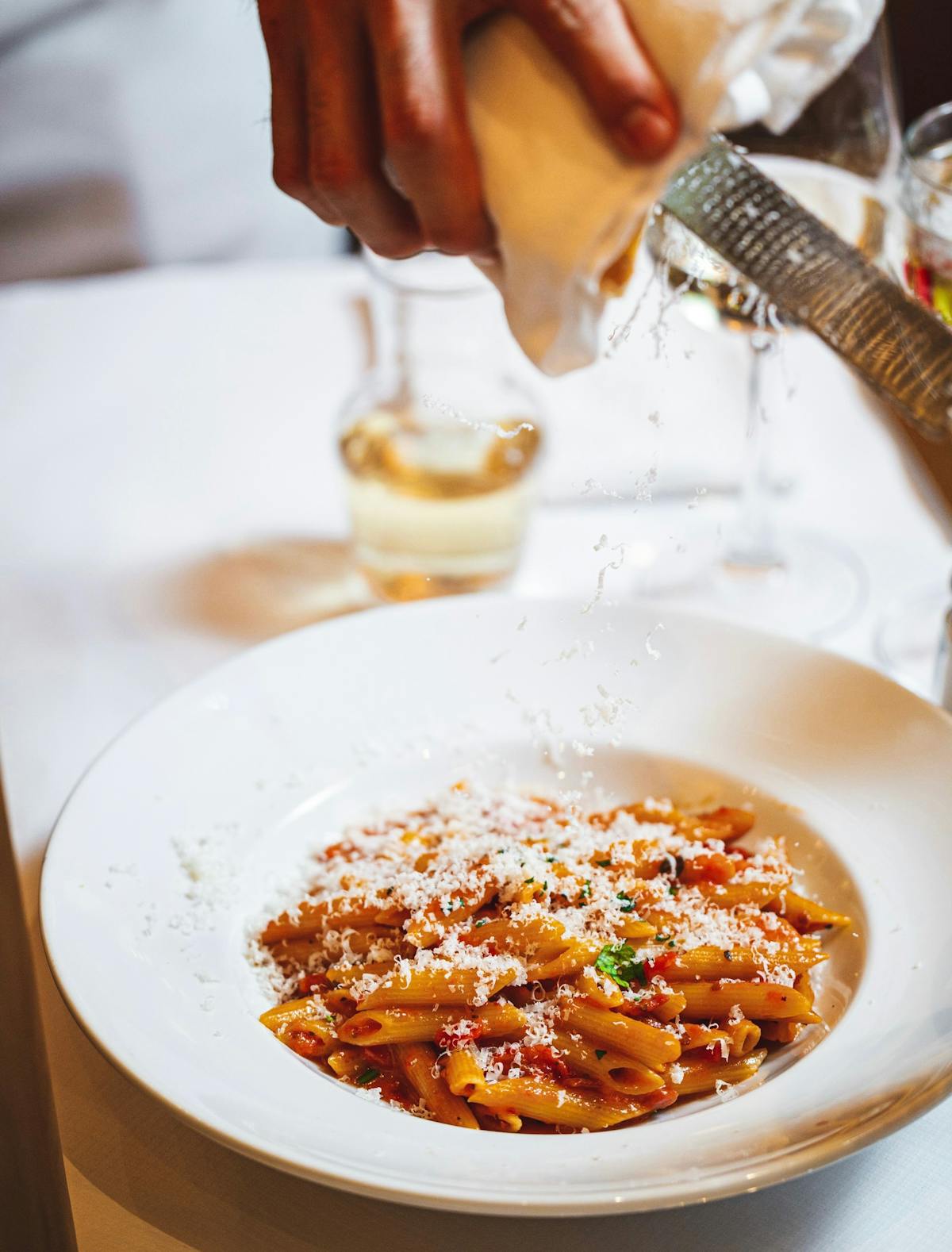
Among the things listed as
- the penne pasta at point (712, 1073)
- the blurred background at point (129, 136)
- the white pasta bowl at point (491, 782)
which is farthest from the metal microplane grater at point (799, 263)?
the blurred background at point (129, 136)

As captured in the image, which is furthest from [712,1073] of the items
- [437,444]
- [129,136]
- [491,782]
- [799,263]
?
[129,136]

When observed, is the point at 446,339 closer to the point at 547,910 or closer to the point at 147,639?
the point at 147,639

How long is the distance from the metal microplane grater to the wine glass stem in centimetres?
50

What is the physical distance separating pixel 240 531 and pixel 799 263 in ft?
2.84

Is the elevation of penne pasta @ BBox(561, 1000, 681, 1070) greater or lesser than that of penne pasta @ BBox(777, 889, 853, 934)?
greater

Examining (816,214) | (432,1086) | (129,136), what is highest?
(816,214)

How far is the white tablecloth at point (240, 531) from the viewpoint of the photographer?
2.75 feet

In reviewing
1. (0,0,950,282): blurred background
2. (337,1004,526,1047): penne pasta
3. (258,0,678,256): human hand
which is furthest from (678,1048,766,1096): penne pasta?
(0,0,950,282): blurred background

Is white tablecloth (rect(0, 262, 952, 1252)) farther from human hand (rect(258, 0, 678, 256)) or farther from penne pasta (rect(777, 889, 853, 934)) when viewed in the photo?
human hand (rect(258, 0, 678, 256))

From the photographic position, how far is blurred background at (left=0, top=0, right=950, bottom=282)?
210 centimetres

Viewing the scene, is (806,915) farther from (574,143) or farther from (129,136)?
(129,136)

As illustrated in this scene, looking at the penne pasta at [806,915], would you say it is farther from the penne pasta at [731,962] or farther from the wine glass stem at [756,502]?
the wine glass stem at [756,502]

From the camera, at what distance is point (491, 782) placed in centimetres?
124

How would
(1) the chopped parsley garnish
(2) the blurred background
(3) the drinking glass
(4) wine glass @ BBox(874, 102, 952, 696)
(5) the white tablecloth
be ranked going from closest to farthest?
1. (5) the white tablecloth
2. (1) the chopped parsley garnish
3. (4) wine glass @ BBox(874, 102, 952, 696)
4. (3) the drinking glass
5. (2) the blurred background
